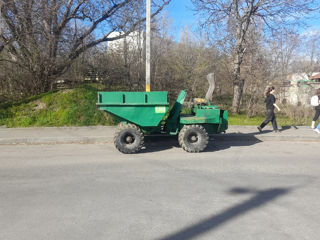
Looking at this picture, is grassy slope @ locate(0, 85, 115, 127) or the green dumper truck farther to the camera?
grassy slope @ locate(0, 85, 115, 127)

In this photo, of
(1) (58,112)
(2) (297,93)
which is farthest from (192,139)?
(2) (297,93)

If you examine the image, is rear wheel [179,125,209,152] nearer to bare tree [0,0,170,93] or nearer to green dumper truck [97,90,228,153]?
green dumper truck [97,90,228,153]

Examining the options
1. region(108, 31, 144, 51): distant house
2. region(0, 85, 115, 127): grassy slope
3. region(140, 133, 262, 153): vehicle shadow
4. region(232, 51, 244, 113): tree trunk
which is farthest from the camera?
region(108, 31, 144, 51): distant house

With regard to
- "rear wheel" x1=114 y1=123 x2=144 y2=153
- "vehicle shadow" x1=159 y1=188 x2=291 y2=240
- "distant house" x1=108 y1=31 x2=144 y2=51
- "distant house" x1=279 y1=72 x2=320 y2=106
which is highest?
"distant house" x1=108 y1=31 x2=144 y2=51

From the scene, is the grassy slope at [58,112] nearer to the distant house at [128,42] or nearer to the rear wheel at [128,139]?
the distant house at [128,42]

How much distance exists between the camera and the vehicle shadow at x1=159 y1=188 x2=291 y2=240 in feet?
9.75

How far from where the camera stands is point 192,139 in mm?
6781

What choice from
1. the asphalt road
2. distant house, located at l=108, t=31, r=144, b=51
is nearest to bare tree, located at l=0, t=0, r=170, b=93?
distant house, located at l=108, t=31, r=144, b=51

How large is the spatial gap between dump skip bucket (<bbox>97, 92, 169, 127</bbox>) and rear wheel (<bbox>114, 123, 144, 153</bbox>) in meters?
0.23

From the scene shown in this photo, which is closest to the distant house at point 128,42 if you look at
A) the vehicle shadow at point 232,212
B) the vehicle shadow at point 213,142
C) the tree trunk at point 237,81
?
the tree trunk at point 237,81

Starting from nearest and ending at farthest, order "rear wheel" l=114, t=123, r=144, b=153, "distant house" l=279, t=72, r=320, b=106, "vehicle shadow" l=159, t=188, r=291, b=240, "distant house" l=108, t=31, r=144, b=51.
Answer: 1. "vehicle shadow" l=159, t=188, r=291, b=240
2. "rear wheel" l=114, t=123, r=144, b=153
3. "distant house" l=279, t=72, r=320, b=106
4. "distant house" l=108, t=31, r=144, b=51

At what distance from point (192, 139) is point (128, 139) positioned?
5.69ft

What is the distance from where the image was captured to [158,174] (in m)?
5.03

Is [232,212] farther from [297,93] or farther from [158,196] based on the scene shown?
[297,93]
